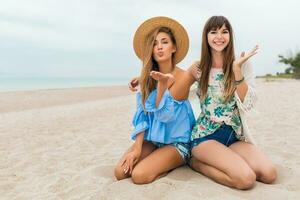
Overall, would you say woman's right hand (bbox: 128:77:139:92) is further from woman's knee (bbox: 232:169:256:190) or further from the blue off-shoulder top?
woman's knee (bbox: 232:169:256:190)

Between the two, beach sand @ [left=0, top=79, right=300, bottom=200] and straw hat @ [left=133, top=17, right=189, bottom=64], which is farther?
straw hat @ [left=133, top=17, right=189, bottom=64]

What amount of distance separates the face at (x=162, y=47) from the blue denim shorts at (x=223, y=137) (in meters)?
0.84

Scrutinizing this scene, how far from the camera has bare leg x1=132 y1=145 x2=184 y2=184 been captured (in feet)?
11.9

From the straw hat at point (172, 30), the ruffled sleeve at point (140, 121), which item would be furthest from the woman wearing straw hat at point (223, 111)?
the ruffled sleeve at point (140, 121)

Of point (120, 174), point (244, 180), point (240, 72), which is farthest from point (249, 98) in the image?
point (120, 174)

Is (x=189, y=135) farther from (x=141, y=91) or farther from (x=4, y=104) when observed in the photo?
(x=4, y=104)

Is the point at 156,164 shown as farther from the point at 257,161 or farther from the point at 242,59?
the point at 242,59

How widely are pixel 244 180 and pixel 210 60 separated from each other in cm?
119

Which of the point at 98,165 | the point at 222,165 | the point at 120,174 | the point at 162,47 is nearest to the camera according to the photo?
the point at 222,165

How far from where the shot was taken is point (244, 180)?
340 centimetres

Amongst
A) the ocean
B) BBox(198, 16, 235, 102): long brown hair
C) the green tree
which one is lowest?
the ocean

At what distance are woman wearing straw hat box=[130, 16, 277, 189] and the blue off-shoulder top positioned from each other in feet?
0.35

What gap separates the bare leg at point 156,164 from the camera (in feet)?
11.9

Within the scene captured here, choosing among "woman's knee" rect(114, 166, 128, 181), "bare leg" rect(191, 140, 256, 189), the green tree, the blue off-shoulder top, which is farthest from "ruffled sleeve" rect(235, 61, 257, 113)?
the green tree
